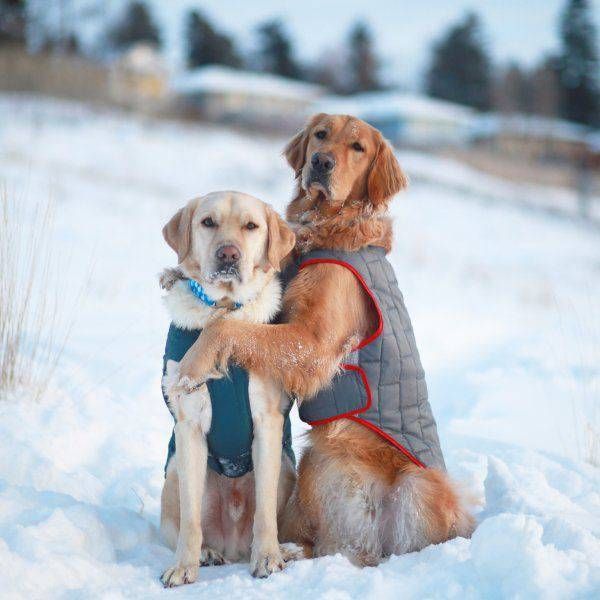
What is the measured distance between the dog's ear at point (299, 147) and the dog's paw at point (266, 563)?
6.19 feet

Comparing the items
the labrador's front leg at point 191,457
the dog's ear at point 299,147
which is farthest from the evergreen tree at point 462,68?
the labrador's front leg at point 191,457

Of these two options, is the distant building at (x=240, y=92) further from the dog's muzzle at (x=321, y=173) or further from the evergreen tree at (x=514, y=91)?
the dog's muzzle at (x=321, y=173)

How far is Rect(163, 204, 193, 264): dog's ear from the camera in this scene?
3068mm

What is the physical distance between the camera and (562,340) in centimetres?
733

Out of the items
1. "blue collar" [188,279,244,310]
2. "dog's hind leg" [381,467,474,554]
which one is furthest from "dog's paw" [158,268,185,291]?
"dog's hind leg" [381,467,474,554]

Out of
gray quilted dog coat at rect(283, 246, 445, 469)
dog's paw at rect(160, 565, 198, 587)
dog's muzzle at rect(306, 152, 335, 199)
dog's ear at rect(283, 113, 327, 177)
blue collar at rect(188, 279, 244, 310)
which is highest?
dog's ear at rect(283, 113, 327, 177)

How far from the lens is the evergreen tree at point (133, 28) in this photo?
43.1 meters

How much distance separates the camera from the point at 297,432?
4.70m

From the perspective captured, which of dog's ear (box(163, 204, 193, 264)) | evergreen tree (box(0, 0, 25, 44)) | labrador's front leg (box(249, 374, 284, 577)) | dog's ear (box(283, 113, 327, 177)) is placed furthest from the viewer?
evergreen tree (box(0, 0, 25, 44))

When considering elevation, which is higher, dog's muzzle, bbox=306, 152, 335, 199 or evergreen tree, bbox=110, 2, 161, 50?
evergreen tree, bbox=110, 2, 161, 50

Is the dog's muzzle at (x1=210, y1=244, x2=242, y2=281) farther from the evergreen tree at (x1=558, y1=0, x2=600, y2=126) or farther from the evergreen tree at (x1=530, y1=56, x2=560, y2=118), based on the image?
the evergreen tree at (x1=558, y1=0, x2=600, y2=126)

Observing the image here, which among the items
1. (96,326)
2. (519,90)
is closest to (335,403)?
(96,326)

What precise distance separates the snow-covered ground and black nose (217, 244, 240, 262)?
3.90 feet

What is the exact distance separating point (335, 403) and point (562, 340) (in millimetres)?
5102
